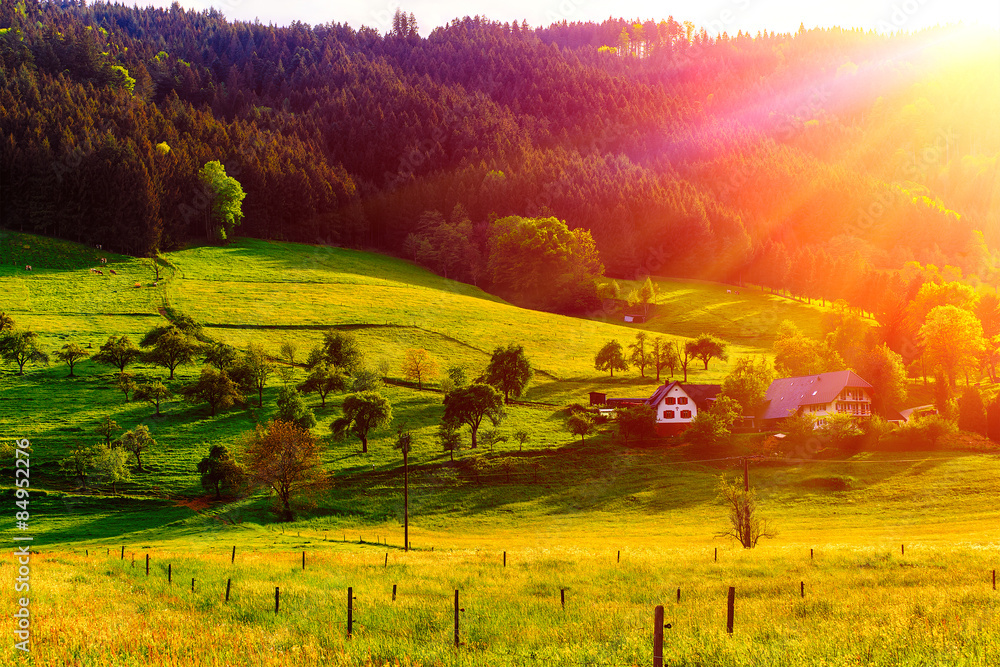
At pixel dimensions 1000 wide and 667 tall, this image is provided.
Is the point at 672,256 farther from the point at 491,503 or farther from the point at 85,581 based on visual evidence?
the point at 85,581

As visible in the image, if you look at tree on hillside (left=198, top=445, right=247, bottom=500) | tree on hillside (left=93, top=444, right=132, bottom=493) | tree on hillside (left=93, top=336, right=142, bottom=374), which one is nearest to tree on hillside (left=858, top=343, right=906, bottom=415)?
tree on hillside (left=198, top=445, right=247, bottom=500)

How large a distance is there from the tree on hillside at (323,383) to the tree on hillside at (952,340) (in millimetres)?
79754

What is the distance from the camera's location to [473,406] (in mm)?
77188

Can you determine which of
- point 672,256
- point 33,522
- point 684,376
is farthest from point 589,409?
point 672,256

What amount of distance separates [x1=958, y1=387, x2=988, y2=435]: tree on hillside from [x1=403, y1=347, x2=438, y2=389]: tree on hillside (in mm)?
63804

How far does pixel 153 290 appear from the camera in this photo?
111 m

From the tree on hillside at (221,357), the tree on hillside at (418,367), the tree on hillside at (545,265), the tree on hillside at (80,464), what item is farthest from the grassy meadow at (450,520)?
the tree on hillside at (545,265)

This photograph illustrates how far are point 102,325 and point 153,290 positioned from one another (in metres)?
17.3

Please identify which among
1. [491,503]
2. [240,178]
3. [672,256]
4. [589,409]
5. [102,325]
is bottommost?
[491,503]

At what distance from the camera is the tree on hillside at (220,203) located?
147000 millimetres

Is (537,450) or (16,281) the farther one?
(16,281)

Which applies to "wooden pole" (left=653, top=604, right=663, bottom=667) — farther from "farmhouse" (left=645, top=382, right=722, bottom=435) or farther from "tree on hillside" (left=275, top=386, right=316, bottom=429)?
"farmhouse" (left=645, top=382, right=722, bottom=435)

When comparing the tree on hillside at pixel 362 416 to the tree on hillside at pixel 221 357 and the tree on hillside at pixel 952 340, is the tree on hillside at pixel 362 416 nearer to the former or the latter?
the tree on hillside at pixel 221 357

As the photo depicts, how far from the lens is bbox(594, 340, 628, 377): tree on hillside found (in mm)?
101750
